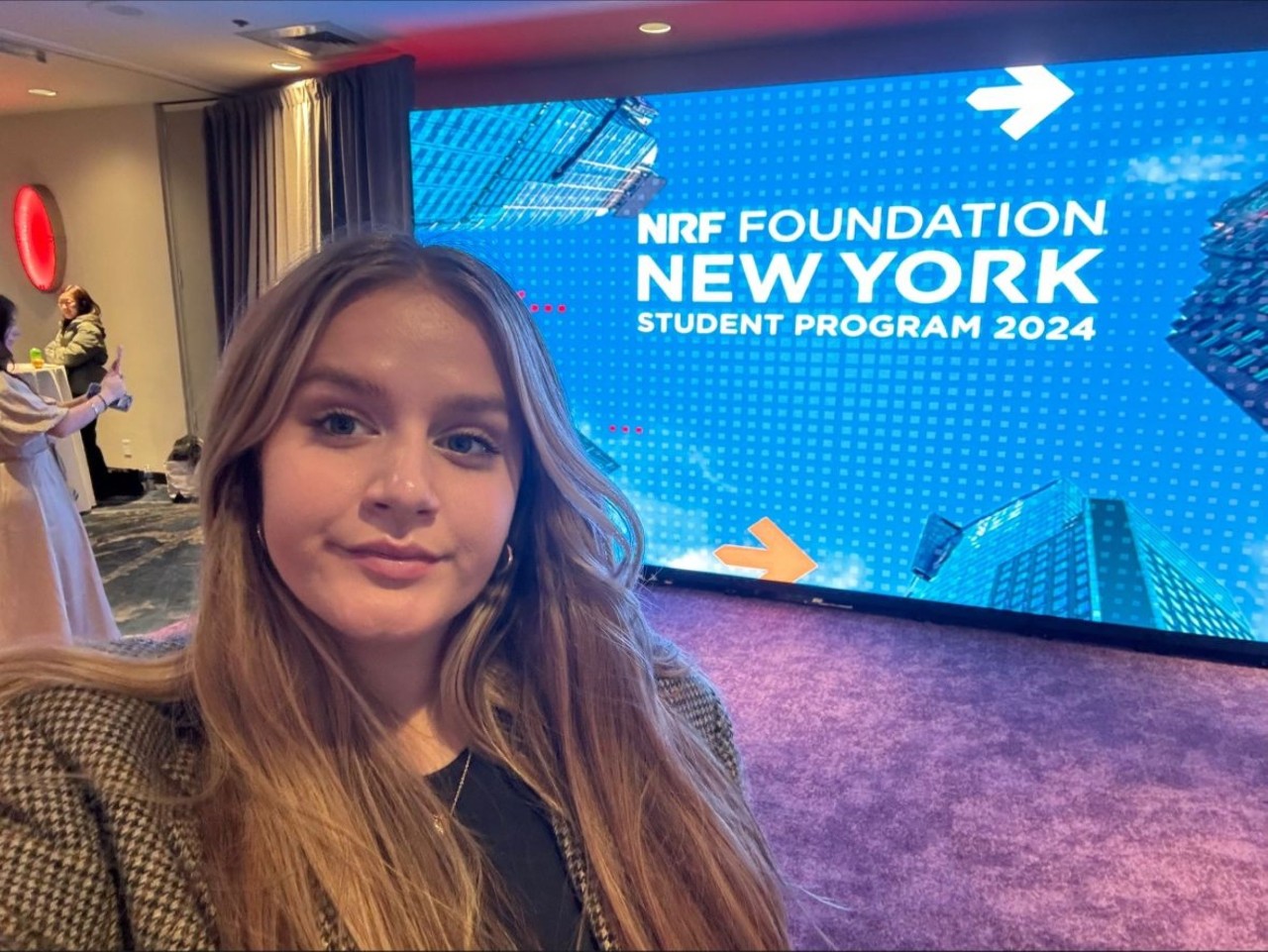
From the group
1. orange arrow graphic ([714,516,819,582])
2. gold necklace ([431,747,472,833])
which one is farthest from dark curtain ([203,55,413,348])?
gold necklace ([431,747,472,833])

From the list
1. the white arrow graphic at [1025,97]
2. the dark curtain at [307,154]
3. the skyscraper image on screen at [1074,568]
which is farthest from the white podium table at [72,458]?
the white arrow graphic at [1025,97]

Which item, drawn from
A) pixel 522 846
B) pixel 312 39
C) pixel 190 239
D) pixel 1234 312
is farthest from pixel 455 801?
pixel 190 239

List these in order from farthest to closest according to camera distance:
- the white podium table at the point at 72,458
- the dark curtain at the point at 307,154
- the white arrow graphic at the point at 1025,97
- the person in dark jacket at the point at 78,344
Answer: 1. the dark curtain at the point at 307,154
2. the person in dark jacket at the point at 78,344
3. the white podium table at the point at 72,458
4. the white arrow graphic at the point at 1025,97

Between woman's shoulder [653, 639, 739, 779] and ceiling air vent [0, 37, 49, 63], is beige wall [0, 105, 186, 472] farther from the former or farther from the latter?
woman's shoulder [653, 639, 739, 779]

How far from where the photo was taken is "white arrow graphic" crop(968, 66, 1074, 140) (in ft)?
8.84

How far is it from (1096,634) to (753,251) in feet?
5.97

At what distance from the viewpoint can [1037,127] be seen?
2.74 m

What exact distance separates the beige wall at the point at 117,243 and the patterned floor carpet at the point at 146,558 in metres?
0.46

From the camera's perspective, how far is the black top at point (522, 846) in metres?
0.66

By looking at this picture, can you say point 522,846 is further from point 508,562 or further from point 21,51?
point 21,51

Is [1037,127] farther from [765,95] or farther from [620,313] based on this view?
[620,313]

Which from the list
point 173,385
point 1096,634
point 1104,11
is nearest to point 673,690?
point 1096,634

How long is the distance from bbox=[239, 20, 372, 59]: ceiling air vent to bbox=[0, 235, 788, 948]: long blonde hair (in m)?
3.04

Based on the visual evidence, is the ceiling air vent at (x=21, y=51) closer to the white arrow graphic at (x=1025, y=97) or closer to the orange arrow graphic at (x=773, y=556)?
the orange arrow graphic at (x=773, y=556)
